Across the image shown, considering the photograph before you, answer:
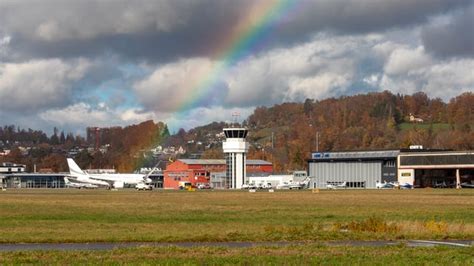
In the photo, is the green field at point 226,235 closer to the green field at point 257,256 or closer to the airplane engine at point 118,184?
the green field at point 257,256

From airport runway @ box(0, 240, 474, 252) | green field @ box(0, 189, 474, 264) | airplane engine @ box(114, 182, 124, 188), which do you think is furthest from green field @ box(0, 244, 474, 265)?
airplane engine @ box(114, 182, 124, 188)

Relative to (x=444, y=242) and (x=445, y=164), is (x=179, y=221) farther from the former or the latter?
(x=445, y=164)

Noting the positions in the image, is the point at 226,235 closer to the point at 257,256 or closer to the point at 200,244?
the point at 200,244

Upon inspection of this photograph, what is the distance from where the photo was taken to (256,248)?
30.9 metres

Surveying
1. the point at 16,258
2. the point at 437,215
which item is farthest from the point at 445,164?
the point at 16,258

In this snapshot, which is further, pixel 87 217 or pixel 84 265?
pixel 87 217

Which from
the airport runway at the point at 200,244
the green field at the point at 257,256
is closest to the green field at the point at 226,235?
the green field at the point at 257,256

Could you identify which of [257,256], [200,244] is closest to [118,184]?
[200,244]

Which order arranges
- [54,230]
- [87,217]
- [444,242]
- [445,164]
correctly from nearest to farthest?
[444,242] → [54,230] → [87,217] → [445,164]

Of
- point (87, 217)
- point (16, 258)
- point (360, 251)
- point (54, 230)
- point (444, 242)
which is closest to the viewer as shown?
point (16, 258)

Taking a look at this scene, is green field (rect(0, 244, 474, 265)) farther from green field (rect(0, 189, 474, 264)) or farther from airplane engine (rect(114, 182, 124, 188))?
airplane engine (rect(114, 182, 124, 188))

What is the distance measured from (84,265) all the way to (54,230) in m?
19.8

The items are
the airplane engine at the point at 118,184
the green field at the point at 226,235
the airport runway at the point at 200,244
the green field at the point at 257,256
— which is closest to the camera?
the green field at the point at 257,256

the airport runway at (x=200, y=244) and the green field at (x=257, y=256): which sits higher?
the green field at (x=257, y=256)
